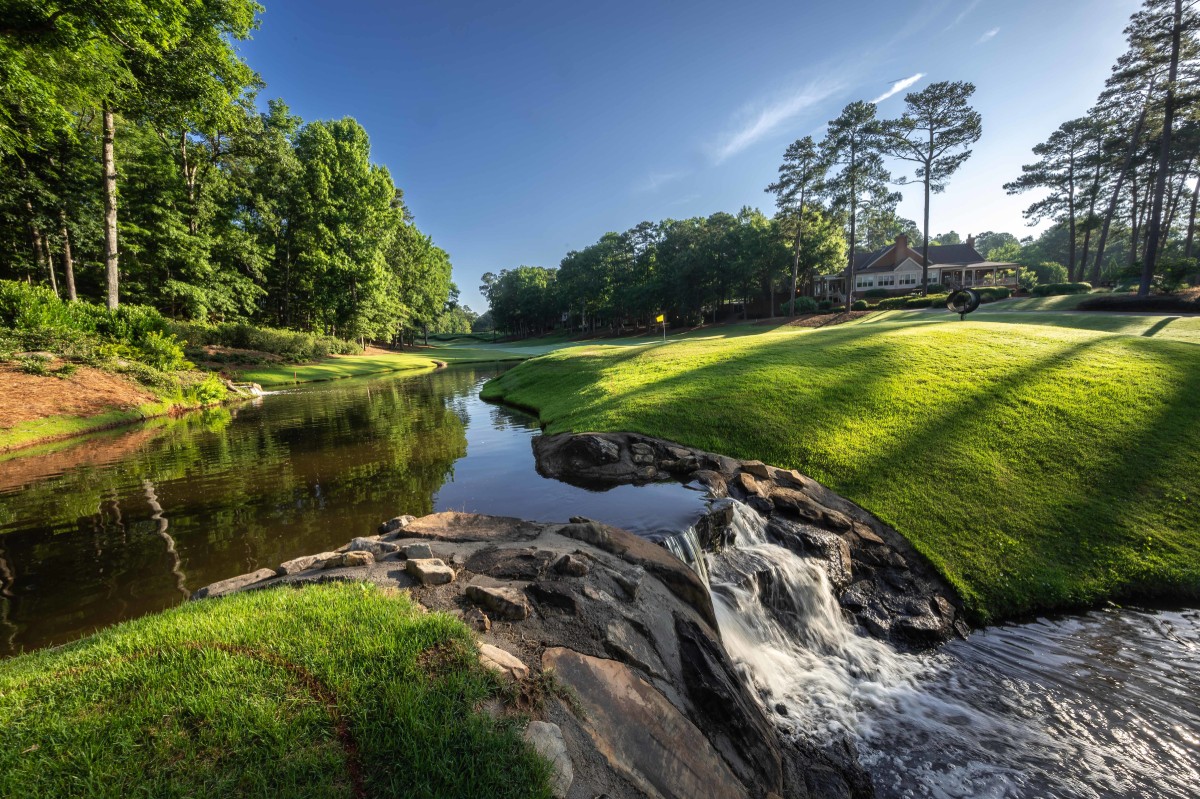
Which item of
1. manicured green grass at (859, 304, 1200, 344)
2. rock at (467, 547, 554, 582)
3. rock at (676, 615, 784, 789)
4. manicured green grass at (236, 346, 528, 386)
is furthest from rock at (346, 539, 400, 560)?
manicured green grass at (236, 346, 528, 386)

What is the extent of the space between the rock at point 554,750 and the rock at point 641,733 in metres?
0.29

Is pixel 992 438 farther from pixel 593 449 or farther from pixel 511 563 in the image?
pixel 511 563

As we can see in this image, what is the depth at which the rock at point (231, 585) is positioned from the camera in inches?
178

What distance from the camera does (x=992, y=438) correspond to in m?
9.26

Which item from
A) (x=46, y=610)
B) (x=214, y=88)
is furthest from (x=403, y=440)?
(x=214, y=88)

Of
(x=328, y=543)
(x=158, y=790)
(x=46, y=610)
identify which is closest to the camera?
(x=158, y=790)

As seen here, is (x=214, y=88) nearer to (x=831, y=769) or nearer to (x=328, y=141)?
(x=328, y=141)

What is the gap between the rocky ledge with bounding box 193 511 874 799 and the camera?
289cm

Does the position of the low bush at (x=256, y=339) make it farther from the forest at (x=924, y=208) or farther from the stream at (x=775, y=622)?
the forest at (x=924, y=208)

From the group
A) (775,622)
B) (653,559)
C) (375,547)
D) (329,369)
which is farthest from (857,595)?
(329,369)

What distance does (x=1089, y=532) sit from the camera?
7.21 m

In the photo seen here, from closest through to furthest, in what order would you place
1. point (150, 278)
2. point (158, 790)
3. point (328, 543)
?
point (158, 790), point (328, 543), point (150, 278)

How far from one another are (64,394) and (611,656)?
22.1m

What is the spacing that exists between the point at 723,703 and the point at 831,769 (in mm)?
A: 1377
